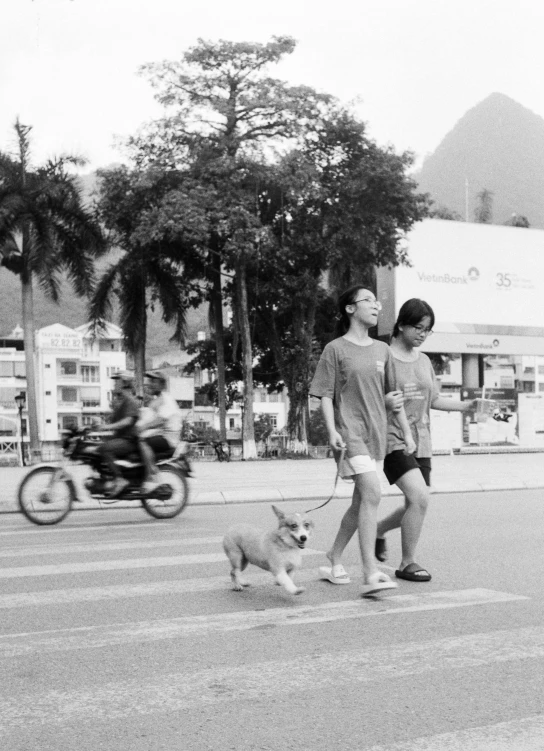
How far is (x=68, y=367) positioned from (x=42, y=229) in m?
53.5

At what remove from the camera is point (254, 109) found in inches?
1318

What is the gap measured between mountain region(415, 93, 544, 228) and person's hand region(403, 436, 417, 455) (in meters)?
160

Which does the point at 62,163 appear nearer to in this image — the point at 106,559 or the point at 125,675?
the point at 106,559

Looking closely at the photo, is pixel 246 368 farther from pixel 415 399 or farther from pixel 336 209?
pixel 415 399

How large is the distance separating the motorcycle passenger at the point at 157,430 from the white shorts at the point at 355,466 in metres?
5.35

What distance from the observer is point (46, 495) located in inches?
441

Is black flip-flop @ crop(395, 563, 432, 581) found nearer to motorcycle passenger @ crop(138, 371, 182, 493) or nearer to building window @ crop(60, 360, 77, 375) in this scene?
motorcycle passenger @ crop(138, 371, 182, 493)

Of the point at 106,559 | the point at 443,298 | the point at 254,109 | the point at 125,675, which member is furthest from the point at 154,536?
the point at 443,298

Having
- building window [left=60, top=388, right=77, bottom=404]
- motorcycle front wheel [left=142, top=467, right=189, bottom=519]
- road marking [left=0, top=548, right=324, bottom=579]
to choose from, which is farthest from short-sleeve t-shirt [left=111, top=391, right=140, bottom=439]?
building window [left=60, top=388, right=77, bottom=404]

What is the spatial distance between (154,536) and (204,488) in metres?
6.28

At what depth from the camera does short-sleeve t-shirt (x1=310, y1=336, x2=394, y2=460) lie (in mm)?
6324

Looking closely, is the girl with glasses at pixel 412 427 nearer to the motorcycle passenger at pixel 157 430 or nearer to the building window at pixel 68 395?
the motorcycle passenger at pixel 157 430

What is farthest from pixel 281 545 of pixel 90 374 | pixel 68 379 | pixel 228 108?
pixel 90 374

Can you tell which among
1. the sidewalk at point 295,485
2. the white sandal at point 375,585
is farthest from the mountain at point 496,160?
the white sandal at point 375,585
